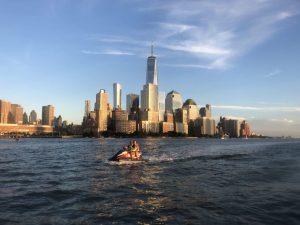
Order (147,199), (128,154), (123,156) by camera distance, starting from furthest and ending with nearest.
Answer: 1. (128,154)
2. (123,156)
3. (147,199)

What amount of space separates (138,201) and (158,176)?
628 inches

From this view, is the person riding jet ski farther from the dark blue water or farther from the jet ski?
the dark blue water

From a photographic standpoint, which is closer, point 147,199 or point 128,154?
point 147,199

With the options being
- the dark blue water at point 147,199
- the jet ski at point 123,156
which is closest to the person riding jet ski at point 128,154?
the jet ski at point 123,156

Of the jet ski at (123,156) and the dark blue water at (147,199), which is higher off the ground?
the jet ski at (123,156)

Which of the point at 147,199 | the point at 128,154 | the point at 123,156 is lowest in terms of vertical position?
the point at 147,199

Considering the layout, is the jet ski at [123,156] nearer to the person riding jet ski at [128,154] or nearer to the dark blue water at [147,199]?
the person riding jet ski at [128,154]

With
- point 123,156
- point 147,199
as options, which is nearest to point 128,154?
point 123,156

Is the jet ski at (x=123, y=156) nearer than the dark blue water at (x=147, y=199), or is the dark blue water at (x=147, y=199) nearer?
the dark blue water at (x=147, y=199)

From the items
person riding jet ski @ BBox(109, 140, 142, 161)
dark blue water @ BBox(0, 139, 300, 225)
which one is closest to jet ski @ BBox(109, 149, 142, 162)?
person riding jet ski @ BBox(109, 140, 142, 161)

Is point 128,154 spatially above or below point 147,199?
above

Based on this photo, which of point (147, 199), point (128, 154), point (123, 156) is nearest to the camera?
point (147, 199)

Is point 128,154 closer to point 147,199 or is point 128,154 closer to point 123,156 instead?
Answer: point 123,156

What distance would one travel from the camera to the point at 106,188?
3269 centimetres
